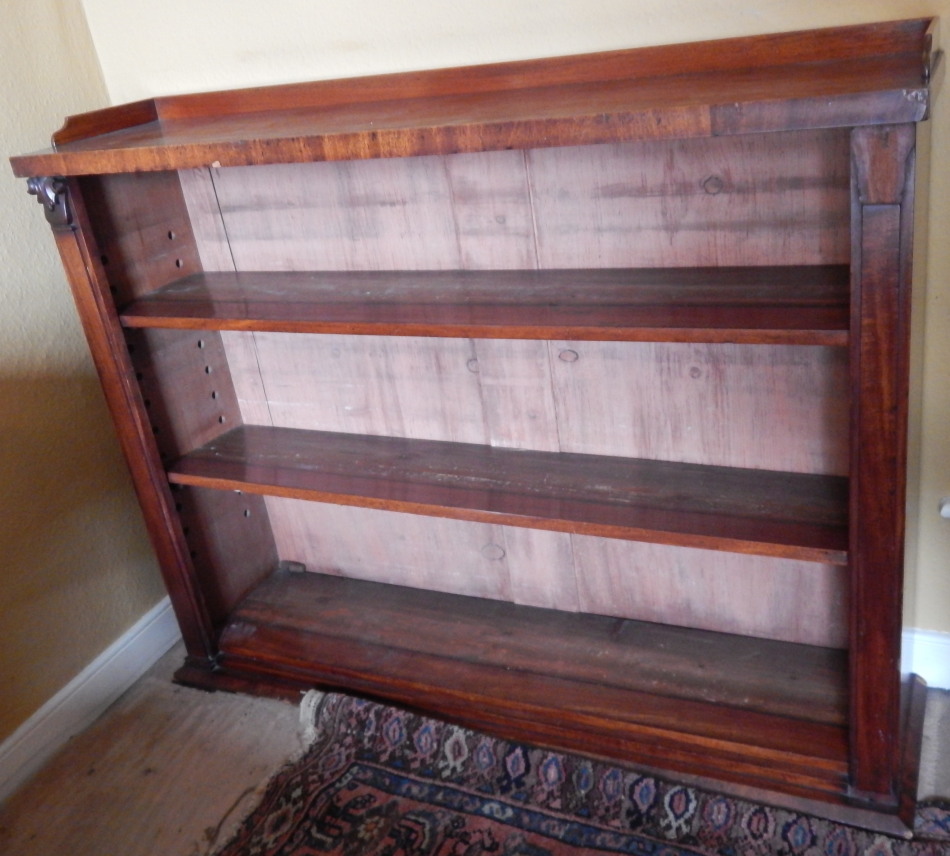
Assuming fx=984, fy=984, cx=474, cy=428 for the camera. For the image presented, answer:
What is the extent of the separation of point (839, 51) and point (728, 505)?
68 centimetres

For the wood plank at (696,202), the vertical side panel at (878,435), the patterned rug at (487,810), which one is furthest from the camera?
the patterned rug at (487,810)

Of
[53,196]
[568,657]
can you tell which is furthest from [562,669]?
[53,196]

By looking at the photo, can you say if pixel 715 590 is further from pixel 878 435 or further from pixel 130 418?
pixel 130 418

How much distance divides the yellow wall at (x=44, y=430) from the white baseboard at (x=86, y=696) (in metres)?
0.02

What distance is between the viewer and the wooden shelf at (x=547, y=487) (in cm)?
149

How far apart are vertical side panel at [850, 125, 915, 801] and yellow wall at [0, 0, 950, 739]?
0.23 m

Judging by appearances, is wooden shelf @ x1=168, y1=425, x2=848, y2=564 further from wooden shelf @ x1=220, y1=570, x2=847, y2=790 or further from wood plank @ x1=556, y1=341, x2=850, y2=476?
wooden shelf @ x1=220, y1=570, x2=847, y2=790

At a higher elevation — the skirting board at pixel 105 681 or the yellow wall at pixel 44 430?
the yellow wall at pixel 44 430

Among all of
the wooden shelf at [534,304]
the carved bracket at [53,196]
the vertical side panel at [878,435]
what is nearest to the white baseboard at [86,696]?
the wooden shelf at [534,304]

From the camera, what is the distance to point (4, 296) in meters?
1.82

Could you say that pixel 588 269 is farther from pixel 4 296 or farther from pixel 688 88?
pixel 4 296

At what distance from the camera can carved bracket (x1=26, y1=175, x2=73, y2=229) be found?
65.1 inches

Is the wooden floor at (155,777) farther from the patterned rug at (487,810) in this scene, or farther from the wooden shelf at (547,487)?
the wooden shelf at (547,487)

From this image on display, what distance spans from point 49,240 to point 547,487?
1.08m
